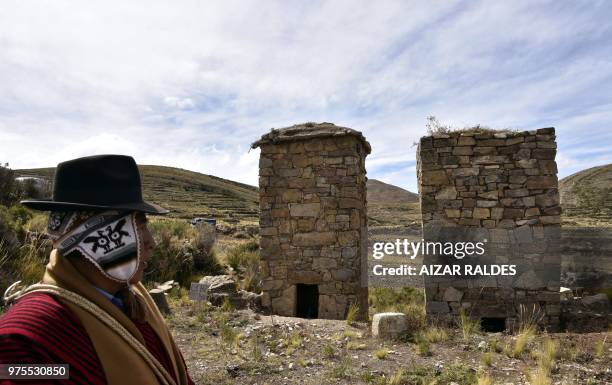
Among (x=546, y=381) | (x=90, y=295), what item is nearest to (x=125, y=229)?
(x=90, y=295)

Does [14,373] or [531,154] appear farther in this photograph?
[531,154]

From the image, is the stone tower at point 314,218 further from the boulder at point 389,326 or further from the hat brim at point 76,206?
the hat brim at point 76,206

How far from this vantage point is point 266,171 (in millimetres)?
8609

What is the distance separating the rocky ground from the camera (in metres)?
4.75

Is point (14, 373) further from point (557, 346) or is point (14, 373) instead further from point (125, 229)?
point (557, 346)

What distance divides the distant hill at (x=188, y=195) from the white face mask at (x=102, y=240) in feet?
103

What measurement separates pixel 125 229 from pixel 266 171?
21.8ft

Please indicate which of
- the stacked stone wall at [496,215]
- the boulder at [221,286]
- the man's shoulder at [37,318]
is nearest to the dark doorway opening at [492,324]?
the stacked stone wall at [496,215]

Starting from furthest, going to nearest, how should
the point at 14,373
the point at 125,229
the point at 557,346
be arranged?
1. the point at 557,346
2. the point at 125,229
3. the point at 14,373

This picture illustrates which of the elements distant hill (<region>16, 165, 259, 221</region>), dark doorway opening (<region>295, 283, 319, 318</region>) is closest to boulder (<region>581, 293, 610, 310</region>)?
dark doorway opening (<region>295, 283, 319, 318</region>)

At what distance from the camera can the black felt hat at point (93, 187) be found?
6.18 feet

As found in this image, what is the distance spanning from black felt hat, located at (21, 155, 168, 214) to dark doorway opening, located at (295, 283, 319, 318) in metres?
7.13

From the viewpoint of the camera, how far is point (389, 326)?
6.18 meters

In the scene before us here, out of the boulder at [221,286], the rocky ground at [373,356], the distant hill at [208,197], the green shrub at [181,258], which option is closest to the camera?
the rocky ground at [373,356]
